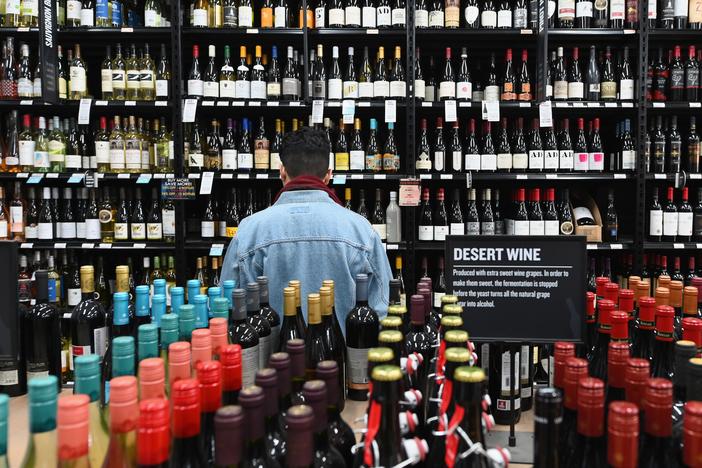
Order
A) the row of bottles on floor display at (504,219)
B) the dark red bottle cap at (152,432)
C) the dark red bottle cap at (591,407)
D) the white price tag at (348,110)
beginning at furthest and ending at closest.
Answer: the row of bottles on floor display at (504,219) → the white price tag at (348,110) → the dark red bottle cap at (591,407) → the dark red bottle cap at (152,432)

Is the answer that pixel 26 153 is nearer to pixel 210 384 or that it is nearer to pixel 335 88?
pixel 335 88

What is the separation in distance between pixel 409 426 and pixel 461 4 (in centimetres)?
356

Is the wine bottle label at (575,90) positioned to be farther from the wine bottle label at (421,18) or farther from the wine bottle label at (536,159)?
the wine bottle label at (421,18)

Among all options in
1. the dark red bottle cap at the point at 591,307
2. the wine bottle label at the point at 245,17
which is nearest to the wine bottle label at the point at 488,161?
the wine bottle label at the point at 245,17

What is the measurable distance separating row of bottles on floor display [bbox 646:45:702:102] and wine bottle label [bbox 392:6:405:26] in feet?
5.15

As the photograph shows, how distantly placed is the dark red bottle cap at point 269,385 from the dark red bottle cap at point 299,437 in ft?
0.34

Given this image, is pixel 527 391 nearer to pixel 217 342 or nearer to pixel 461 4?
pixel 217 342

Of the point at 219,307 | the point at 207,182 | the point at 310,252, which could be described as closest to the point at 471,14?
the point at 207,182

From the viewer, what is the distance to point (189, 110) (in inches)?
138

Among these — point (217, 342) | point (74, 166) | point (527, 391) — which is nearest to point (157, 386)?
point (217, 342)

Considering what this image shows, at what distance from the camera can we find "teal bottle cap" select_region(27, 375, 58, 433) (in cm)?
76

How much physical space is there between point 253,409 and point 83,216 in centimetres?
354

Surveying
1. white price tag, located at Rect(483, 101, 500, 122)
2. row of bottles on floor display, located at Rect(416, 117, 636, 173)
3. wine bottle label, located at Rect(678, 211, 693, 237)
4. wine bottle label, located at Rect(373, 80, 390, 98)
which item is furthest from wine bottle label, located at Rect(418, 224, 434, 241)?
wine bottle label, located at Rect(678, 211, 693, 237)

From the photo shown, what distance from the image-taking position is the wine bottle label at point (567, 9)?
365 centimetres
